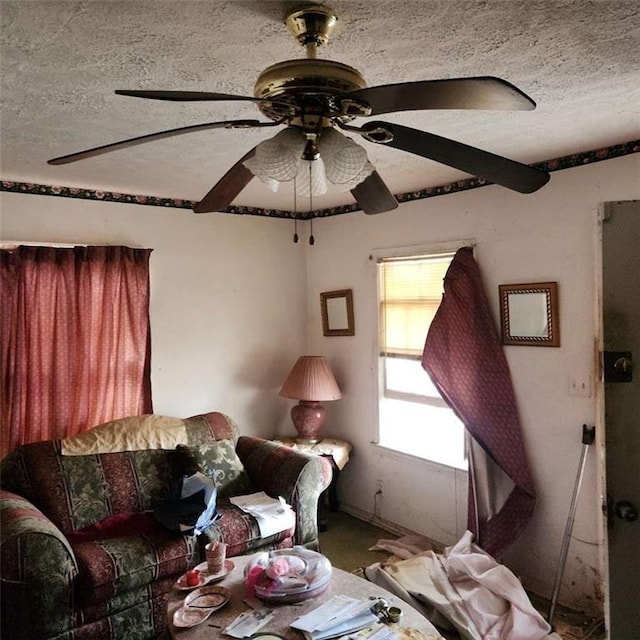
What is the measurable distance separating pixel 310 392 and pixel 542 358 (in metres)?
1.55

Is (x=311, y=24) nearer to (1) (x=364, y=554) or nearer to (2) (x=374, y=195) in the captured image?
(2) (x=374, y=195)

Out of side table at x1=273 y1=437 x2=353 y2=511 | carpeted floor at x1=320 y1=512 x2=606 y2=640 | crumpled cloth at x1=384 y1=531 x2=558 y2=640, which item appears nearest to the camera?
crumpled cloth at x1=384 y1=531 x2=558 y2=640

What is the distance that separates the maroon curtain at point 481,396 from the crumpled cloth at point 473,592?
0.20 metres

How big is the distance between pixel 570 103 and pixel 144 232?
259 cm

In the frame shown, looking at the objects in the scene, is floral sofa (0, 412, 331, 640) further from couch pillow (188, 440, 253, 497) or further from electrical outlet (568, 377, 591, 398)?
electrical outlet (568, 377, 591, 398)

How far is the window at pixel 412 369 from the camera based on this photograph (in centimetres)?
338

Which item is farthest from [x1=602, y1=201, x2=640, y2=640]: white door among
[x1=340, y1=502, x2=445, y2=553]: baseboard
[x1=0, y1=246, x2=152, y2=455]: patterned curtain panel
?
[x1=0, y1=246, x2=152, y2=455]: patterned curtain panel

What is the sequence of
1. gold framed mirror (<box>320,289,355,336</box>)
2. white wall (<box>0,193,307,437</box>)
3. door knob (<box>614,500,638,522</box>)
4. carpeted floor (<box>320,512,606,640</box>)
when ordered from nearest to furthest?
door knob (<box>614,500,638,522</box>), carpeted floor (<box>320,512,606,640</box>), white wall (<box>0,193,307,437</box>), gold framed mirror (<box>320,289,355,336</box>)

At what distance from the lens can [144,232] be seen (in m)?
3.49

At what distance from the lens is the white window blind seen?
3.39 metres

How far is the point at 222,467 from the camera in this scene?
122 inches

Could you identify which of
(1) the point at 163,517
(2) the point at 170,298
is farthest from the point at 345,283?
(1) the point at 163,517

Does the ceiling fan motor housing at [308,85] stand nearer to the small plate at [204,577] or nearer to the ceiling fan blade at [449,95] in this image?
the ceiling fan blade at [449,95]

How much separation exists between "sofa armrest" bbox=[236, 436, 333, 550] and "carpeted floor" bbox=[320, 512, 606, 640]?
1.19ft
